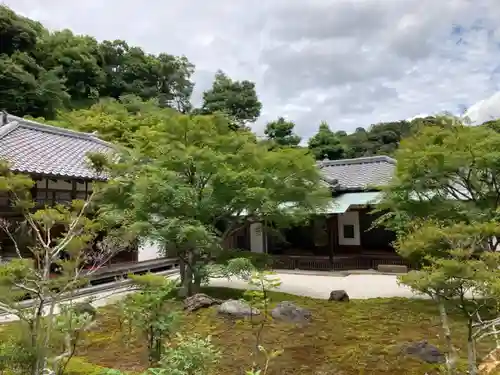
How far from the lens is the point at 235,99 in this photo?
122ft

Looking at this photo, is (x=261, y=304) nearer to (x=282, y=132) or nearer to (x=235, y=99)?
(x=282, y=132)

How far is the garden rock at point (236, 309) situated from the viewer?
9375 mm

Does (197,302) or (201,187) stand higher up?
(201,187)

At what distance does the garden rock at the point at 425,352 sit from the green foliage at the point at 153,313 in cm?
393

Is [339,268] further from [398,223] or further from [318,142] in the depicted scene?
[318,142]

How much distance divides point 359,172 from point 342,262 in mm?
4979

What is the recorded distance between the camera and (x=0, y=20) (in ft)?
95.0

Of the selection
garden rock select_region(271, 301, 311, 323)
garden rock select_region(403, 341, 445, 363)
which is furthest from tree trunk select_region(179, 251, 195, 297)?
garden rock select_region(403, 341, 445, 363)

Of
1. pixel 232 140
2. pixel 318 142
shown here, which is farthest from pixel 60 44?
pixel 232 140

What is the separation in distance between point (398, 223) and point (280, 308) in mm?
3671

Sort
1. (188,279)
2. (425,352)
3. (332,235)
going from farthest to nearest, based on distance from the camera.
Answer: (332,235), (188,279), (425,352)

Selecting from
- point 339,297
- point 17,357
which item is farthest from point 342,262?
point 17,357

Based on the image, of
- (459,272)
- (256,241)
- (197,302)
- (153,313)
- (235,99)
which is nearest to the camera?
(459,272)

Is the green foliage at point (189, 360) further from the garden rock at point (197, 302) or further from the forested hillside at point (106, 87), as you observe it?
the forested hillside at point (106, 87)
